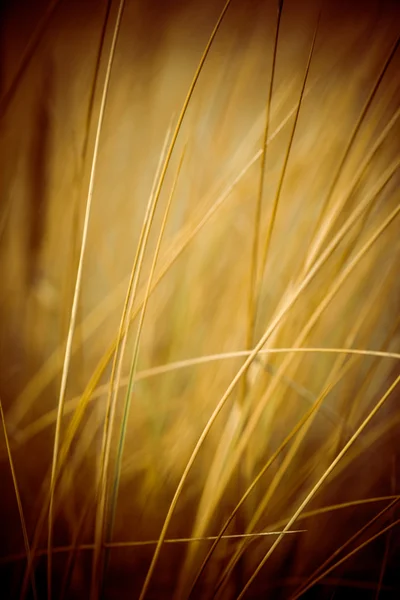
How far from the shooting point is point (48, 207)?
0.56m

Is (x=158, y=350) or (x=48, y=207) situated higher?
(x=48, y=207)

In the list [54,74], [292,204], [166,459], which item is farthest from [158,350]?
[54,74]

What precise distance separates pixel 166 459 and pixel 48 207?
37 cm

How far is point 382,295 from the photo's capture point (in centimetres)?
39

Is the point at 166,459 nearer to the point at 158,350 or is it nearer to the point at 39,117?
the point at 158,350

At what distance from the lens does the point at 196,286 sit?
49cm

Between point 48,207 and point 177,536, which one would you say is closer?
point 177,536

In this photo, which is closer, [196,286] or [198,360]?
[198,360]

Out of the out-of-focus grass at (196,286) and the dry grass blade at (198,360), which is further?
the out-of-focus grass at (196,286)

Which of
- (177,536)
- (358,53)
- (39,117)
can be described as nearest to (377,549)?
(177,536)

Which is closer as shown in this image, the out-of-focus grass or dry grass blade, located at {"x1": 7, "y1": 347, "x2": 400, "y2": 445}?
dry grass blade, located at {"x1": 7, "y1": 347, "x2": 400, "y2": 445}

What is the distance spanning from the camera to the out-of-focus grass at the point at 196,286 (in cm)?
39

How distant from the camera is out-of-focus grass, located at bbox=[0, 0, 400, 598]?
1.29 ft

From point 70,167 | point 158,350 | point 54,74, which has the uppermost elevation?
point 54,74
